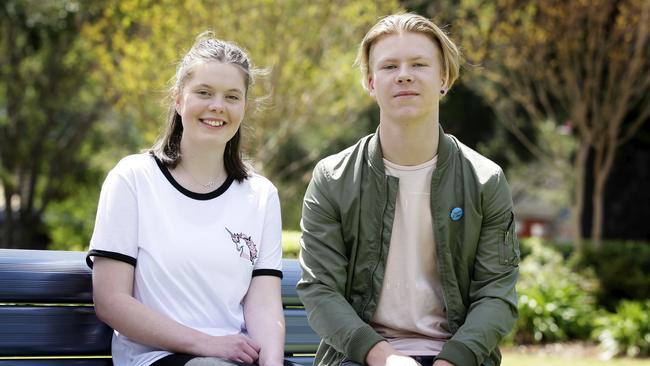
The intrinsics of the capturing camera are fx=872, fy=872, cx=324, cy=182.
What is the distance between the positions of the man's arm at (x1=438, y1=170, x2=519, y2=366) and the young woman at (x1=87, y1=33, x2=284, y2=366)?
27.1 inches

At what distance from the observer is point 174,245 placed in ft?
9.76

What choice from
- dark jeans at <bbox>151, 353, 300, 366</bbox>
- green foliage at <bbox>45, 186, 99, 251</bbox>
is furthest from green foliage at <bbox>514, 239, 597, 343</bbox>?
green foliage at <bbox>45, 186, 99, 251</bbox>

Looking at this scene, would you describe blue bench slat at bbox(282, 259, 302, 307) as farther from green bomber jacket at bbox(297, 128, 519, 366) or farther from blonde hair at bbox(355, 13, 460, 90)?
blonde hair at bbox(355, 13, 460, 90)

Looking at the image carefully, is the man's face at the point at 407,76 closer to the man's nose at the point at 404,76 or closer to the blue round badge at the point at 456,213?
the man's nose at the point at 404,76

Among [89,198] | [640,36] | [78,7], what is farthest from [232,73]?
[89,198]

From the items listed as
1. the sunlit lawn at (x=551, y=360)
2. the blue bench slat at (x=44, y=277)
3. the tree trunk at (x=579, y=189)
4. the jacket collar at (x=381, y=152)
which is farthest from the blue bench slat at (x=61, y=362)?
the tree trunk at (x=579, y=189)

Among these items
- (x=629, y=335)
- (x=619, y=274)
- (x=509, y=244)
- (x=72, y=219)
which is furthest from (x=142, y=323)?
(x=72, y=219)

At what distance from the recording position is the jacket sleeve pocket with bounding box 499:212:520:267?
2988mm

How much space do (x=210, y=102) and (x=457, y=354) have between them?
1.24 meters

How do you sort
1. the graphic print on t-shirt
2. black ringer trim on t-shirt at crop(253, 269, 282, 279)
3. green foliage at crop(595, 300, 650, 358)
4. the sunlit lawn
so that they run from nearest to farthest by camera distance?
the graphic print on t-shirt, black ringer trim on t-shirt at crop(253, 269, 282, 279), the sunlit lawn, green foliage at crop(595, 300, 650, 358)

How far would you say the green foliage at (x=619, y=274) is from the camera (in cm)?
1146

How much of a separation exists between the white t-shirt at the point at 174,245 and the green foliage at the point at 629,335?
725 cm

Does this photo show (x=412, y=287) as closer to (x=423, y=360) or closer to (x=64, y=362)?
(x=423, y=360)

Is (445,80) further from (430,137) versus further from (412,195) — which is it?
(412,195)
